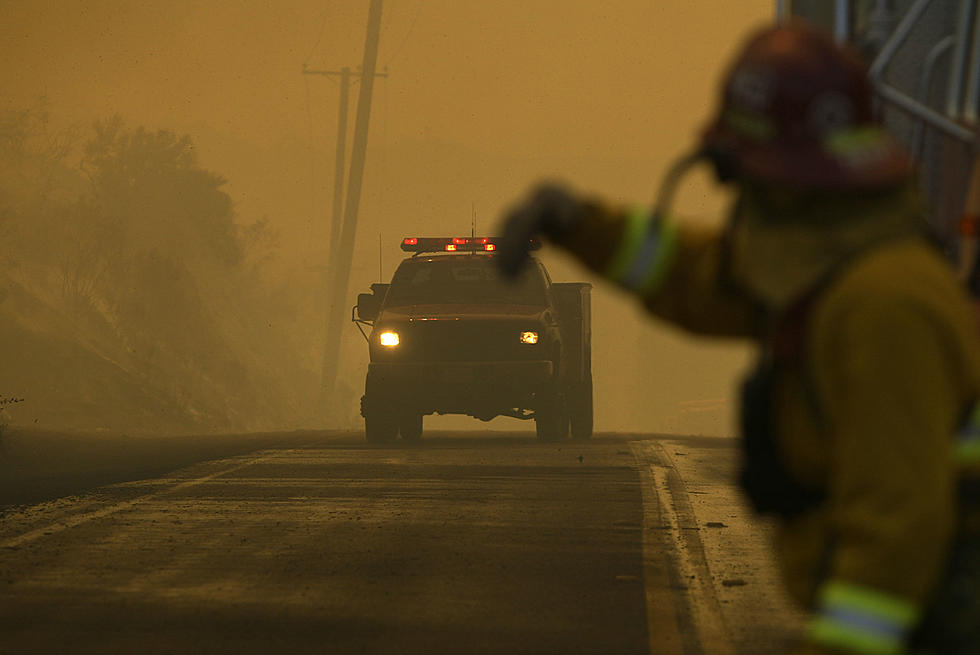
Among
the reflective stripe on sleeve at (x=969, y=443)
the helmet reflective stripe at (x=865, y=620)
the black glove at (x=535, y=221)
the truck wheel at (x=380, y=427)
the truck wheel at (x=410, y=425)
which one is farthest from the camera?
the truck wheel at (x=410, y=425)

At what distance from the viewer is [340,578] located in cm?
1005

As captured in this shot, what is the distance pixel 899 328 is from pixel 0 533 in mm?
10334

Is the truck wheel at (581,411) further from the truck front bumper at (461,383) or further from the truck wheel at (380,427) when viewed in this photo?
the truck wheel at (380,427)

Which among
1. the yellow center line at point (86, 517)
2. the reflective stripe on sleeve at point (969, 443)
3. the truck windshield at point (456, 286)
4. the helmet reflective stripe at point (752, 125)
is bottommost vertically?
the yellow center line at point (86, 517)

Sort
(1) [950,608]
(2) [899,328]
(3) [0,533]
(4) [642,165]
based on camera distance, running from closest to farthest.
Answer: (2) [899,328]
(1) [950,608]
(3) [0,533]
(4) [642,165]

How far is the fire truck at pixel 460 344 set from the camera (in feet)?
67.5

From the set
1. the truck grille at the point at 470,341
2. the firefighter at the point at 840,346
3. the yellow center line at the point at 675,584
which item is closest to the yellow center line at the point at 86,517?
the yellow center line at the point at 675,584

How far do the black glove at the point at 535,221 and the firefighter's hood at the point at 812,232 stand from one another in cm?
35

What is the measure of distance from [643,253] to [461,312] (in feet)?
57.3

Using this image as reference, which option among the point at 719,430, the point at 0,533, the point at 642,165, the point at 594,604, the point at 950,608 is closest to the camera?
the point at 950,608

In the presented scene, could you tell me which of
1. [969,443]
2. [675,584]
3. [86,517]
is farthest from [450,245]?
[969,443]

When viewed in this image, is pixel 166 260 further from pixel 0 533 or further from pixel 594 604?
pixel 594 604

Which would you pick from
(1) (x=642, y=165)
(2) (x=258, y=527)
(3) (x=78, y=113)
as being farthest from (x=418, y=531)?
(1) (x=642, y=165)

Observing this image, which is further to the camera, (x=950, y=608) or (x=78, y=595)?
(x=78, y=595)
